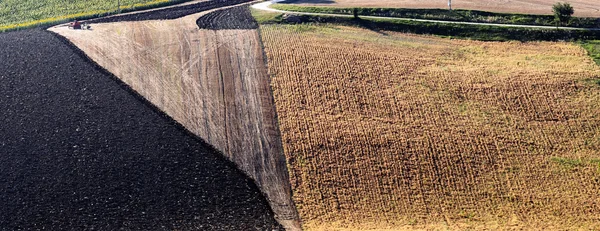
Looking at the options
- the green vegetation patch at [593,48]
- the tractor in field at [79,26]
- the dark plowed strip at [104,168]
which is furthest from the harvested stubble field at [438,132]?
the tractor in field at [79,26]

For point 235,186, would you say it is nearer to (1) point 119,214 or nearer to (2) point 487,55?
(1) point 119,214

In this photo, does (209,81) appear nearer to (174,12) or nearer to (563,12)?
(174,12)

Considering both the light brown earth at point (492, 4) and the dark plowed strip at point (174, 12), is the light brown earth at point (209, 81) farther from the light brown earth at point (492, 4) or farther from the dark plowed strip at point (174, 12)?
the light brown earth at point (492, 4)

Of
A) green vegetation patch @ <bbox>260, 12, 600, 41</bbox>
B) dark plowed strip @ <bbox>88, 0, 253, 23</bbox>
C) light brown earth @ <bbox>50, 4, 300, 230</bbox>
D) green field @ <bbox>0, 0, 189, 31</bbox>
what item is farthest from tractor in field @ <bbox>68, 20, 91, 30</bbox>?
green vegetation patch @ <bbox>260, 12, 600, 41</bbox>

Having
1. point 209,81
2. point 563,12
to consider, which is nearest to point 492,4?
point 563,12

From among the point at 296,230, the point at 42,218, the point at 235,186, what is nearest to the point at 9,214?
the point at 42,218

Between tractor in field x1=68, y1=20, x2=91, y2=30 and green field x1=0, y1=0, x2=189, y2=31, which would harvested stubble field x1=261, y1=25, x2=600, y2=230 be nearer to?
tractor in field x1=68, y1=20, x2=91, y2=30
